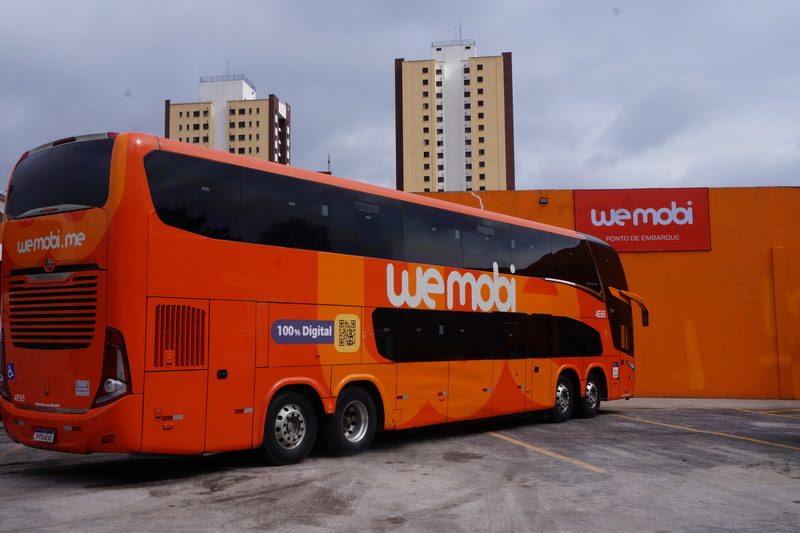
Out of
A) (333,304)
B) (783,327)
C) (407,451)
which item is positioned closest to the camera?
(333,304)

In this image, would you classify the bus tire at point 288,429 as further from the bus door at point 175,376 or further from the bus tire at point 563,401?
the bus tire at point 563,401

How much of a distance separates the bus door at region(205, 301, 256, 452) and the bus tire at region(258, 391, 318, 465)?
37cm

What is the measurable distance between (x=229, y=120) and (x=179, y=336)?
368 ft

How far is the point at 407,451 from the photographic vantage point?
1066 cm

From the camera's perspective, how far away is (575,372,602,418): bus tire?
15.6m

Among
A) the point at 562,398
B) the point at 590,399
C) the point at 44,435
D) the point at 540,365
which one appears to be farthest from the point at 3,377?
the point at 590,399

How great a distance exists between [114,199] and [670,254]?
56.8ft

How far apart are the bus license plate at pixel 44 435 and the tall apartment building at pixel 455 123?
103573mm

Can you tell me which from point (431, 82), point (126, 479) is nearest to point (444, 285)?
point (126, 479)

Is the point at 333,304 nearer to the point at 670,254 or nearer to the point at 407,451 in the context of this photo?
the point at 407,451

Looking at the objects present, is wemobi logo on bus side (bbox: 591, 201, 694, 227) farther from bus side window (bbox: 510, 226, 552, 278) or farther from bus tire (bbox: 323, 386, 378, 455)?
bus tire (bbox: 323, 386, 378, 455)

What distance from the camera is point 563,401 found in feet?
49.6

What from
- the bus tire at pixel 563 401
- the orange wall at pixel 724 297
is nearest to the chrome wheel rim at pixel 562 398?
the bus tire at pixel 563 401

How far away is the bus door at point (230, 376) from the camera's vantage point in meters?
8.23
